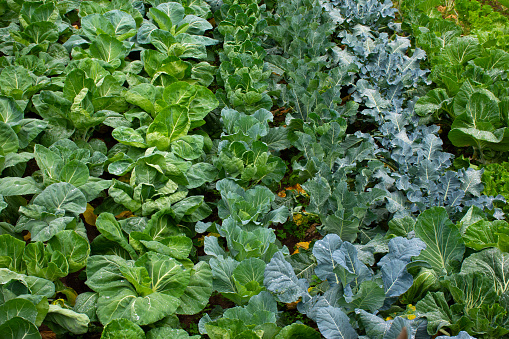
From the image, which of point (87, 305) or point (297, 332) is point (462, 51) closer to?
point (297, 332)

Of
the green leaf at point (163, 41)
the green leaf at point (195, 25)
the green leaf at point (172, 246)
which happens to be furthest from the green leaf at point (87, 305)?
the green leaf at point (195, 25)

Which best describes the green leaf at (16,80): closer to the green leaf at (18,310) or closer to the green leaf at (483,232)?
the green leaf at (18,310)

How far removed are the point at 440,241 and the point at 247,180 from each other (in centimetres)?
149

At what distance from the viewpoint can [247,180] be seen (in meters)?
3.63

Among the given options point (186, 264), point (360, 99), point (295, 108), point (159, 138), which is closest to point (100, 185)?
point (159, 138)

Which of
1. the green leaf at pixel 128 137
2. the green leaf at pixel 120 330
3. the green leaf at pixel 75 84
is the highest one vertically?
the green leaf at pixel 75 84

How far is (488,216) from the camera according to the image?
3.42 m

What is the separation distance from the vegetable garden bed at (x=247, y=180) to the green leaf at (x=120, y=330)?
10 millimetres

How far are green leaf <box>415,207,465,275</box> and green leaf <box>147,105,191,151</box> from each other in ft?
6.67

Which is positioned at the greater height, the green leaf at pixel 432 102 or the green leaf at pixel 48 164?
the green leaf at pixel 432 102

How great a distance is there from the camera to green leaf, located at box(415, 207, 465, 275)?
2.87m

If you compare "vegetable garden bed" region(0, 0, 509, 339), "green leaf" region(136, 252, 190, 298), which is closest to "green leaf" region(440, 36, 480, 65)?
"vegetable garden bed" region(0, 0, 509, 339)

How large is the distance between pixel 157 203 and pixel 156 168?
30 cm

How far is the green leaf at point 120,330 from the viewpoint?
7.92ft
